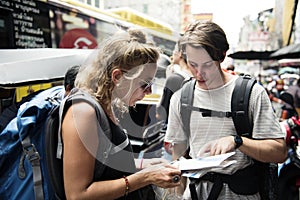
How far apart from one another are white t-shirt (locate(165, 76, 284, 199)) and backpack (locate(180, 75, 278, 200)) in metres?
0.02

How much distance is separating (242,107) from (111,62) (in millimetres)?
614

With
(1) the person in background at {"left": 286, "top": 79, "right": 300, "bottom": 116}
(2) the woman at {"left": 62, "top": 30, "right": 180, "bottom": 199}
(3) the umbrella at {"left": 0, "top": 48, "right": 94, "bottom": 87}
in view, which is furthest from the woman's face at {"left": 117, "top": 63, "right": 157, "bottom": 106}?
(1) the person in background at {"left": 286, "top": 79, "right": 300, "bottom": 116}

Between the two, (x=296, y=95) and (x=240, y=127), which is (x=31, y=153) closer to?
(x=240, y=127)

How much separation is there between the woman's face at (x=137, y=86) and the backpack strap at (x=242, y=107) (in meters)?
0.40

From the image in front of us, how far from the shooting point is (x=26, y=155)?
114 cm

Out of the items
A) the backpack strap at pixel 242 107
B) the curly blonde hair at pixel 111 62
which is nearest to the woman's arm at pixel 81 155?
the curly blonde hair at pixel 111 62

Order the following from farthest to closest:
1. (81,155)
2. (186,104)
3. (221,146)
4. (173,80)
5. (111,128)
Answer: (173,80), (186,104), (221,146), (111,128), (81,155)

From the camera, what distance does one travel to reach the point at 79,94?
3.38 feet

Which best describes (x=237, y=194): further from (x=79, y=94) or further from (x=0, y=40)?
(x=0, y=40)

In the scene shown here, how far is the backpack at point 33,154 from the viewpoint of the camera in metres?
1.04

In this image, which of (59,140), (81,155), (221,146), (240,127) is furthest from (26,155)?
(240,127)

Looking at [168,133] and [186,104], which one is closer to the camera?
[186,104]

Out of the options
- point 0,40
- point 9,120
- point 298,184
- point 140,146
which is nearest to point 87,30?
point 0,40

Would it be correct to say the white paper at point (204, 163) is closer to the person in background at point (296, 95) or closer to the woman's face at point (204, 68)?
the woman's face at point (204, 68)
